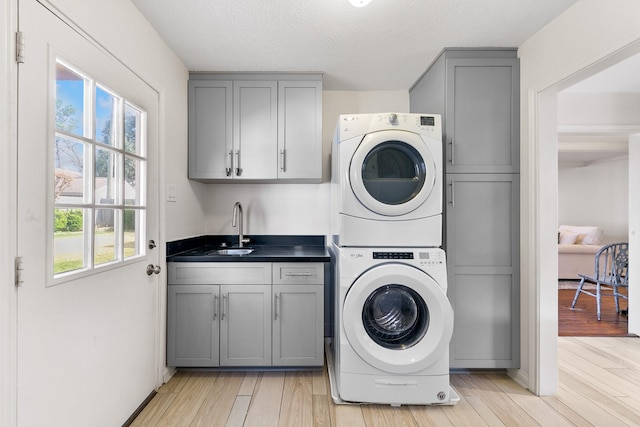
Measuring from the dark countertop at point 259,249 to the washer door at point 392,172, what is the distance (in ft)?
1.89

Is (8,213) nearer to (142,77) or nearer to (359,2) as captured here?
(142,77)

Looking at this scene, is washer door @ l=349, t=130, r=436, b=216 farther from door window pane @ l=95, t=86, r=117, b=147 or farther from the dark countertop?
door window pane @ l=95, t=86, r=117, b=147

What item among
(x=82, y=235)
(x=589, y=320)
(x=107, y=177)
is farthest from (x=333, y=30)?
(x=589, y=320)

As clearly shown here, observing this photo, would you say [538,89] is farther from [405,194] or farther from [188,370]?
[188,370]

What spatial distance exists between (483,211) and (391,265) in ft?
2.72

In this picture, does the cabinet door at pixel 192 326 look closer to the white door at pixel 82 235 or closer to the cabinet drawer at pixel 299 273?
the white door at pixel 82 235

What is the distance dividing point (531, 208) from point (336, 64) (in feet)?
5.58

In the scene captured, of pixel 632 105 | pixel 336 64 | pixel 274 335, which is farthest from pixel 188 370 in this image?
pixel 632 105

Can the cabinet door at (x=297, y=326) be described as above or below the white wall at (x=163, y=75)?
below

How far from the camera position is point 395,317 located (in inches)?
80.8

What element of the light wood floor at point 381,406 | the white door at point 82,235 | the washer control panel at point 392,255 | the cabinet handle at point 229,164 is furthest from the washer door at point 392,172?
the white door at point 82,235

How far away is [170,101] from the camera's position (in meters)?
2.26

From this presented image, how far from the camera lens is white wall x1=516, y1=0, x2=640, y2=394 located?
197 centimetres

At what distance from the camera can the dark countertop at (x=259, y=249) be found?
2.25 metres
